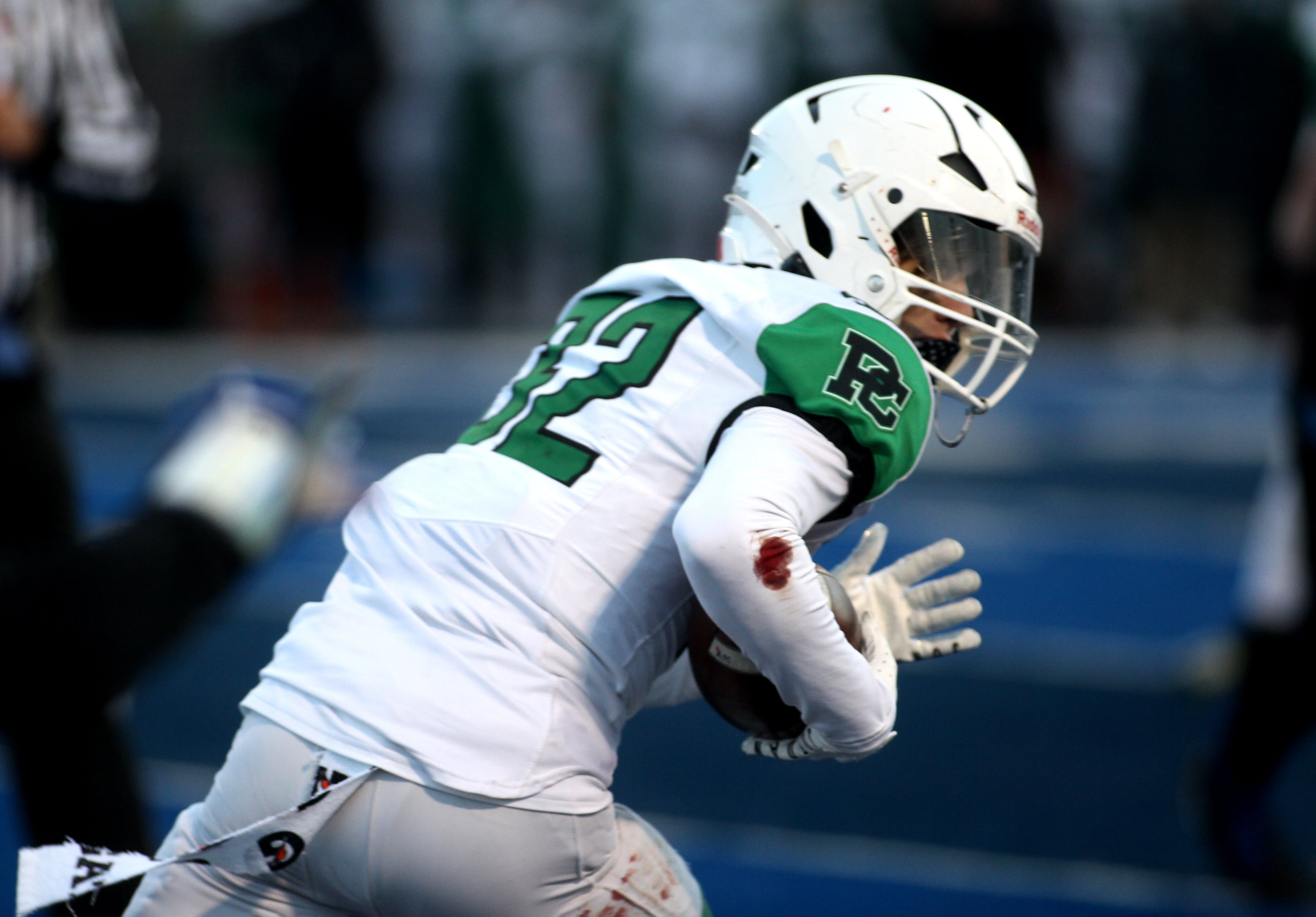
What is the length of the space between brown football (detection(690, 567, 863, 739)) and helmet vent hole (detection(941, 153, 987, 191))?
546mm

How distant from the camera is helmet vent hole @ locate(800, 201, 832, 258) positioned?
211 cm

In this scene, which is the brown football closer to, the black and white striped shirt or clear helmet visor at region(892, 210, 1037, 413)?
clear helmet visor at region(892, 210, 1037, 413)

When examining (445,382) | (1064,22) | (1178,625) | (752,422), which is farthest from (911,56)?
(752,422)

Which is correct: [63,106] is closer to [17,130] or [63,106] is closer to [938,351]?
[17,130]

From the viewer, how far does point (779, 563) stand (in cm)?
175

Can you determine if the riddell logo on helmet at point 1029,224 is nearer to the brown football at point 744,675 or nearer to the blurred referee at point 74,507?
the brown football at point 744,675

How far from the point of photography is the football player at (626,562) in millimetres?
1825

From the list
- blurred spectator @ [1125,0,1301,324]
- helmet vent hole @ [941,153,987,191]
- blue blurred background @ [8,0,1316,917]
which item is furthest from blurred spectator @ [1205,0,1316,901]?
blurred spectator @ [1125,0,1301,324]

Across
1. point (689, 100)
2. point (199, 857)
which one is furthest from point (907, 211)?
point (689, 100)

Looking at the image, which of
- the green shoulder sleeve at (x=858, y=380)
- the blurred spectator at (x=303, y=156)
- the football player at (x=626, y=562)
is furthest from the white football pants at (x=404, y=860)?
the blurred spectator at (x=303, y=156)

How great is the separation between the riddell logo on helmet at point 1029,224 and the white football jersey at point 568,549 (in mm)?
291

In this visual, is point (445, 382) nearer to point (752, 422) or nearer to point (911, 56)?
point (911, 56)

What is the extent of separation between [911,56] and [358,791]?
1010cm

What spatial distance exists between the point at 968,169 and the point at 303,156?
10.7 meters
